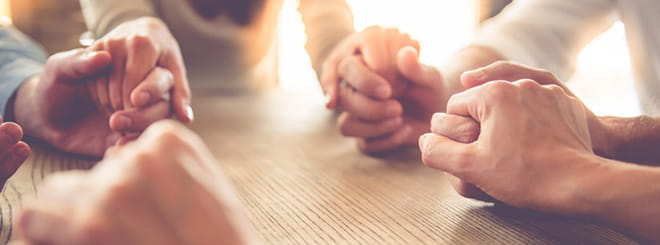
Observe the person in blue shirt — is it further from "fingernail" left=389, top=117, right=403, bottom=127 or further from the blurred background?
the blurred background

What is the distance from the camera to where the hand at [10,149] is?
342 millimetres

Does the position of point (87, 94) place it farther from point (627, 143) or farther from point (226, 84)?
point (226, 84)

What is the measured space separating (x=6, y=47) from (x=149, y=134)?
688 mm

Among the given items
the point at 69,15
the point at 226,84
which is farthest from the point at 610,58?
the point at 69,15

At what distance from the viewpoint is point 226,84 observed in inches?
49.6

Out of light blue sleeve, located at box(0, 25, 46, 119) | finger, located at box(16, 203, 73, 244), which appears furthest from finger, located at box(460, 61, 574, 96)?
light blue sleeve, located at box(0, 25, 46, 119)

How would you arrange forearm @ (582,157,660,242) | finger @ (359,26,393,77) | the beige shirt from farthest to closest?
the beige shirt → finger @ (359,26,393,77) → forearm @ (582,157,660,242)

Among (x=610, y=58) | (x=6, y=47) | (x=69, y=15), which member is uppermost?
(x=6, y=47)

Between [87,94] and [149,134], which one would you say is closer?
[149,134]

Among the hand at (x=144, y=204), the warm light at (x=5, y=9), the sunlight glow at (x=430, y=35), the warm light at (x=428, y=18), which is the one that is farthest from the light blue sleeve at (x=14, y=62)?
the warm light at (x=5, y=9)

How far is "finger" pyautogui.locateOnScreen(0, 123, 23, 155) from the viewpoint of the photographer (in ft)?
1.12

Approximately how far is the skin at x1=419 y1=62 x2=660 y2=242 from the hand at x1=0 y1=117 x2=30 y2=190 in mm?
318

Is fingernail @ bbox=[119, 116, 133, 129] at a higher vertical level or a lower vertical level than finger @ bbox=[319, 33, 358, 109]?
lower

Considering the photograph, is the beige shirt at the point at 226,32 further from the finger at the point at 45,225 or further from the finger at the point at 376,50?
the finger at the point at 45,225
